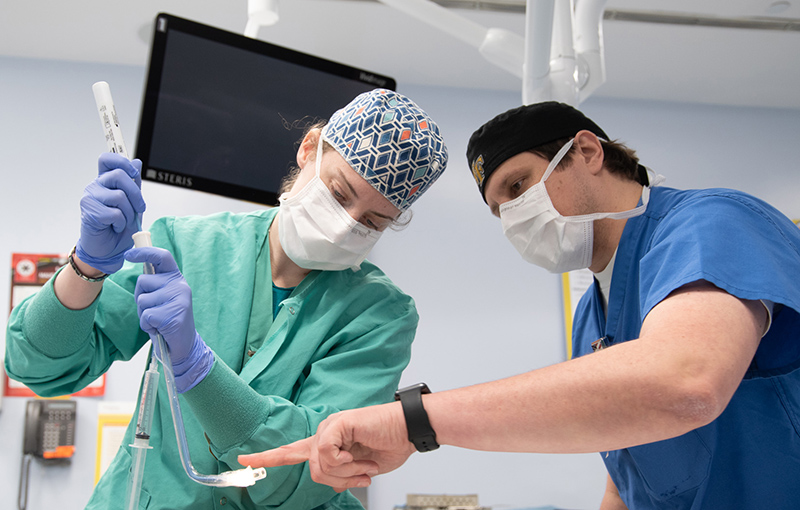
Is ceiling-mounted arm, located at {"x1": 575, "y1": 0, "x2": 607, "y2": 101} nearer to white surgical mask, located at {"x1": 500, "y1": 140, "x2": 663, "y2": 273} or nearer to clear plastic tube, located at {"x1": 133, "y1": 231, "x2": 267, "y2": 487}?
white surgical mask, located at {"x1": 500, "y1": 140, "x2": 663, "y2": 273}

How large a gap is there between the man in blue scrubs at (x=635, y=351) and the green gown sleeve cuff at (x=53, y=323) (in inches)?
16.6

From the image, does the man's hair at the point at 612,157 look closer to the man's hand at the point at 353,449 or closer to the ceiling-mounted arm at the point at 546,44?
the ceiling-mounted arm at the point at 546,44

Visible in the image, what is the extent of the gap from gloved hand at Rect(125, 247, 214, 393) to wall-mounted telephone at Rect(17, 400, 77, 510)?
1.98 meters

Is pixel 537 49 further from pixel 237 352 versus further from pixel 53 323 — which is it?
pixel 53 323

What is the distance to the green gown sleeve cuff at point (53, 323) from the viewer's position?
113 centimetres

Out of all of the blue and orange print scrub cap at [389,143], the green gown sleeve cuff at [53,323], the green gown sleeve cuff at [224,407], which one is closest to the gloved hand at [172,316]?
the green gown sleeve cuff at [224,407]

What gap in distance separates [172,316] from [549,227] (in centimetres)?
79

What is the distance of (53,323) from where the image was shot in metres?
1.13

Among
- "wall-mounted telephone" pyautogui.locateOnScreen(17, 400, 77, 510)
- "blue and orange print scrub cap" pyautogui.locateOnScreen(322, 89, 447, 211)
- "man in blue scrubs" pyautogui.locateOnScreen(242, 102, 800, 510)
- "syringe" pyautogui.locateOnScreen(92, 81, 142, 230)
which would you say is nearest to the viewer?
"man in blue scrubs" pyautogui.locateOnScreen(242, 102, 800, 510)

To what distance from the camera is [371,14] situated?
288 centimetres

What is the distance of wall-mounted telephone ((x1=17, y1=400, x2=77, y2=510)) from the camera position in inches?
105

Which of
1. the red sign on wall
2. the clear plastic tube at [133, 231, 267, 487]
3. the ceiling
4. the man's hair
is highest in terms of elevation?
the ceiling

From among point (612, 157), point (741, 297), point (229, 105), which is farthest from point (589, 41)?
point (741, 297)

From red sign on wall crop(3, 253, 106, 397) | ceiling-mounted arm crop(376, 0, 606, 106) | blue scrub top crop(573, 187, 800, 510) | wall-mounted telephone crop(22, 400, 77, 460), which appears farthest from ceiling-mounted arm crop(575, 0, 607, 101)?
wall-mounted telephone crop(22, 400, 77, 460)
